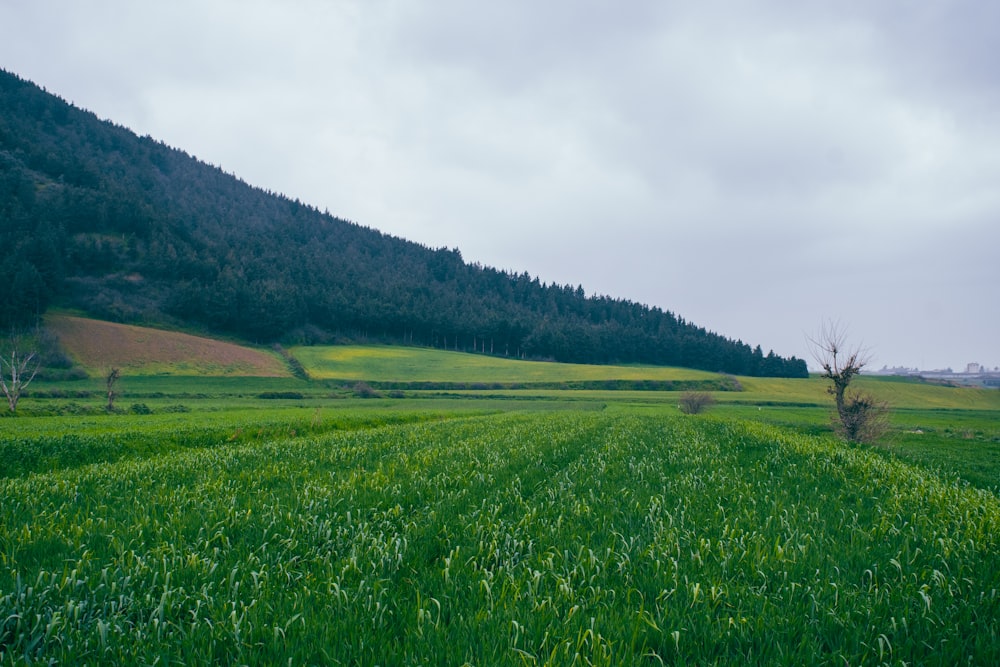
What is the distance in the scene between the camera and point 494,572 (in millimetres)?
4855

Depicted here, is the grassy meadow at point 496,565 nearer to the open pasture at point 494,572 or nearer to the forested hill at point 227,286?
the open pasture at point 494,572

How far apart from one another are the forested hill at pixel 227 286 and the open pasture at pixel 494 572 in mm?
97374

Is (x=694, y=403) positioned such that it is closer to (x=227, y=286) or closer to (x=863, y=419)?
(x=863, y=419)

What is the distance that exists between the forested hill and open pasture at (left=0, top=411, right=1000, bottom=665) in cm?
9737

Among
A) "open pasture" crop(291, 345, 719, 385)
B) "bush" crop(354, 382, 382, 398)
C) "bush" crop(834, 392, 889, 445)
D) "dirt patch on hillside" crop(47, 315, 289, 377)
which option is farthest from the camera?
"open pasture" crop(291, 345, 719, 385)

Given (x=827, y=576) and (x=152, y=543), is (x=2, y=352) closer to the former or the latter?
(x=152, y=543)

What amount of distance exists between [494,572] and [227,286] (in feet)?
414

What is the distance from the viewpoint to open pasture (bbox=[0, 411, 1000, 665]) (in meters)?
3.36

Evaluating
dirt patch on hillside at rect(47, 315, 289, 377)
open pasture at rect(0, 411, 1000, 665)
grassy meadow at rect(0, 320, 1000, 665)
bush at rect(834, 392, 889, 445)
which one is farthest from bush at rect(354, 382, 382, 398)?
open pasture at rect(0, 411, 1000, 665)

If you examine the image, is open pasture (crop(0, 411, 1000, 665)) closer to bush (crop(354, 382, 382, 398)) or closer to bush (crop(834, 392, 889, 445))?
bush (crop(834, 392, 889, 445))

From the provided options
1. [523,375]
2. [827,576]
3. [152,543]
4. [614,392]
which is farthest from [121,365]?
[827,576]

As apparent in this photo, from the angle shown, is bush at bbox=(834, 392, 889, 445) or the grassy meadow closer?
the grassy meadow

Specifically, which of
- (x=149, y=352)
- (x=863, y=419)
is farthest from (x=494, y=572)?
(x=149, y=352)

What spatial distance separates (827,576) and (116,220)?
17297 cm
